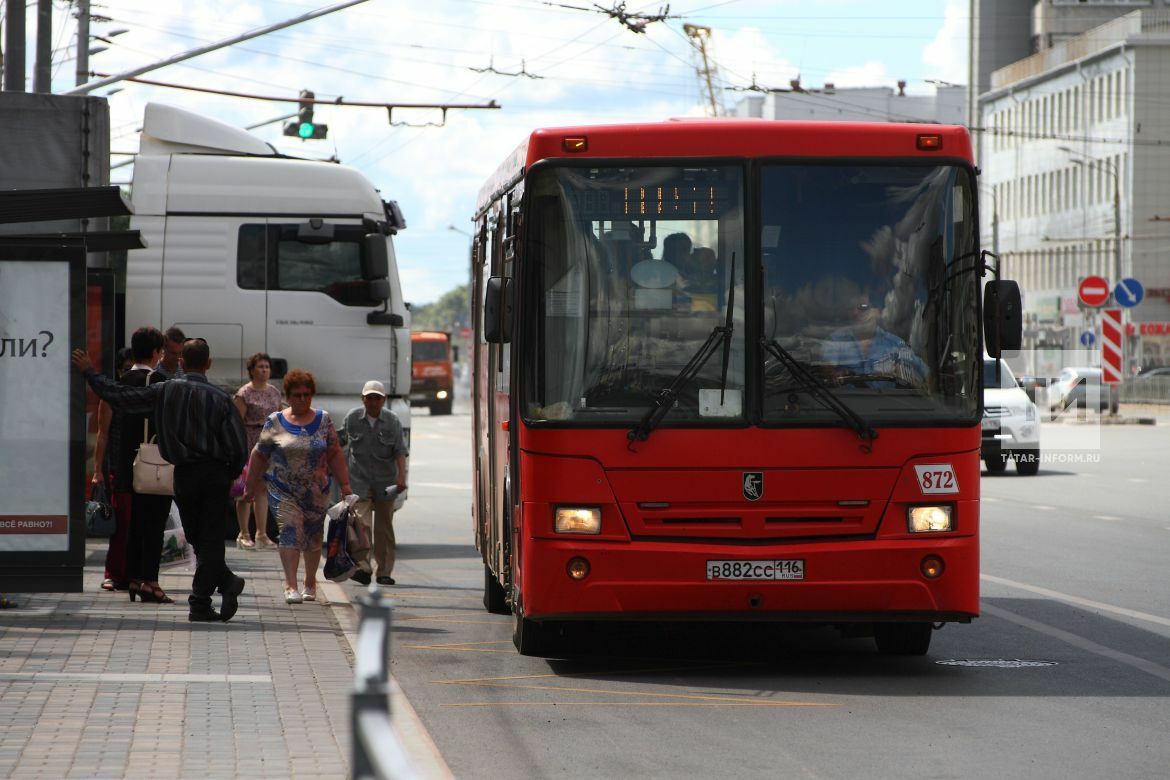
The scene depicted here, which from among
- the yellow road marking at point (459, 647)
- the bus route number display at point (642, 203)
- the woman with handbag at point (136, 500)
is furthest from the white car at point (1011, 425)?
the bus route number display at point (642, 203)

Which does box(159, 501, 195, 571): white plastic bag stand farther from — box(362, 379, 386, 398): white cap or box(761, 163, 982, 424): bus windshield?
box(761, 163, 982, 424): bus windshield

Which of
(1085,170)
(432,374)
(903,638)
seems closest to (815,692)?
(903,638)

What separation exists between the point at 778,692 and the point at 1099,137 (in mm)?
81691

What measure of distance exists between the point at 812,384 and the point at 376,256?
976 cm

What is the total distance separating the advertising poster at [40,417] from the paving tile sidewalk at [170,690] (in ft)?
1.53

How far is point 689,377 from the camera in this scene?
9.93m

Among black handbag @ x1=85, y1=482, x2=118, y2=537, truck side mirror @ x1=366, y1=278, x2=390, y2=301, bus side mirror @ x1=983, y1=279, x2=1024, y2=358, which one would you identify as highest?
truck side mirror @ x1=366, y1=278, x2=390, y2=301

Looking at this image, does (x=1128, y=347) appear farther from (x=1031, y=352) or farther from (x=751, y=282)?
(x=751, y=282)

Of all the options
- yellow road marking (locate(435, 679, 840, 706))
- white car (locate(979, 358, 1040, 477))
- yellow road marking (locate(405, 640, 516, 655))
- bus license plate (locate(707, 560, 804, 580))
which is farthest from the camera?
white car (locate(979, 358, 1040, 477))

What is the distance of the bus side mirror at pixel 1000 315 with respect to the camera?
1011cm

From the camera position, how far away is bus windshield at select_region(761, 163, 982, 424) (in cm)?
1002

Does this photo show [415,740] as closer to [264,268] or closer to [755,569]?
[755,569]

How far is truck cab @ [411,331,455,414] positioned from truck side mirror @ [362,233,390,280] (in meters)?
49.2

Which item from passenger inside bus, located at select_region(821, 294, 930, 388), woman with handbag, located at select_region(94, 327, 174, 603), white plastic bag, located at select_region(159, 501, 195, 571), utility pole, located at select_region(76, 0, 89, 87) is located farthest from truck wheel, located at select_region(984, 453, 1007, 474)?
passenger inside bus, located at select_region(821, 294, 930, 388)
